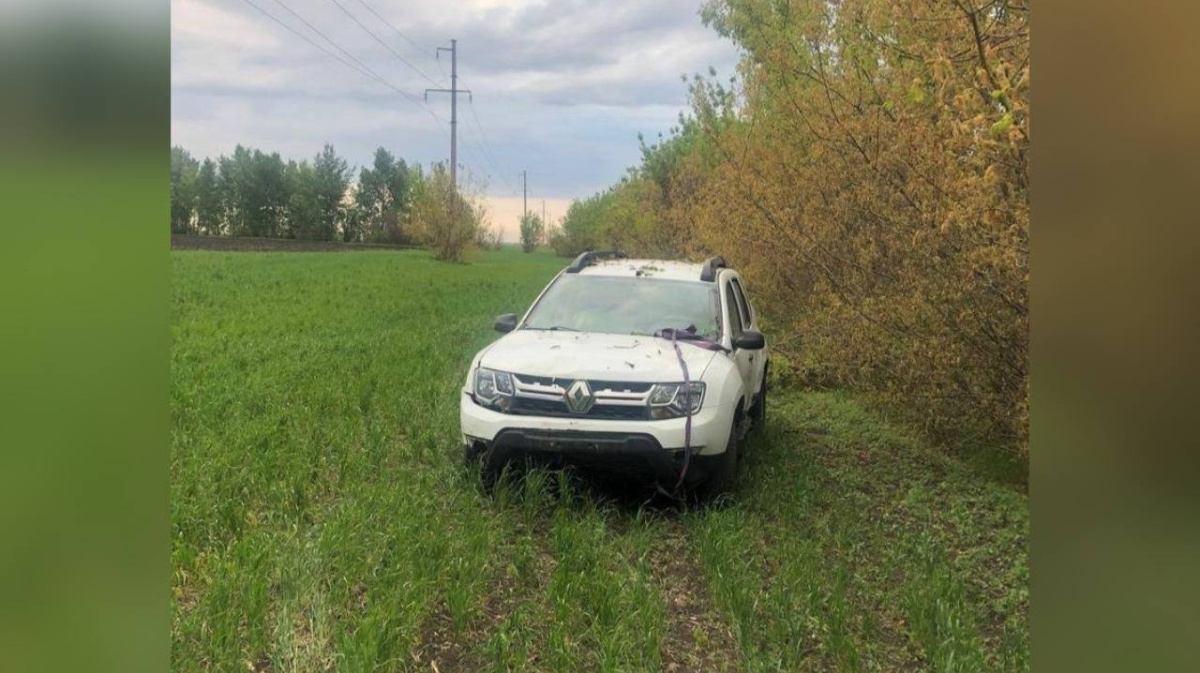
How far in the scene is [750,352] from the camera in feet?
16.8

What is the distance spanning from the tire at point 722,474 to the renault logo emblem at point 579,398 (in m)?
0.76

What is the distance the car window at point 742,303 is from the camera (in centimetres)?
559

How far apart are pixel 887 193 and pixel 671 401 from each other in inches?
100

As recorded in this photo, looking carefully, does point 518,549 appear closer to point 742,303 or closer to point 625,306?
point 625,306

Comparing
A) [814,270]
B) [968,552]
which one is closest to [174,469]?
[968,552]

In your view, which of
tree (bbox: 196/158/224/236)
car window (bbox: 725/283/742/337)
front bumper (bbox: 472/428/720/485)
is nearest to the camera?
tree (bbox: 196/158/224/236)

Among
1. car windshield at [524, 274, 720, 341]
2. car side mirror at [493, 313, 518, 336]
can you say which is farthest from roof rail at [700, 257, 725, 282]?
car side mirror at [493, 313, 518, 336]

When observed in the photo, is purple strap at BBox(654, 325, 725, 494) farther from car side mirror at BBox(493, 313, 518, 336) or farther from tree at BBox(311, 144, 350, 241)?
tree at BBox(311, 144, 350, 241)

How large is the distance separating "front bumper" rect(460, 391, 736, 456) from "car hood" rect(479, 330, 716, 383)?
9.1 inches

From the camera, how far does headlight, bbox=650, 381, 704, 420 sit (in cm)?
371

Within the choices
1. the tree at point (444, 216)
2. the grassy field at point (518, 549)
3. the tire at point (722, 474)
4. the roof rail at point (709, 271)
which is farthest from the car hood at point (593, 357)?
the tree at point (444, 216)
